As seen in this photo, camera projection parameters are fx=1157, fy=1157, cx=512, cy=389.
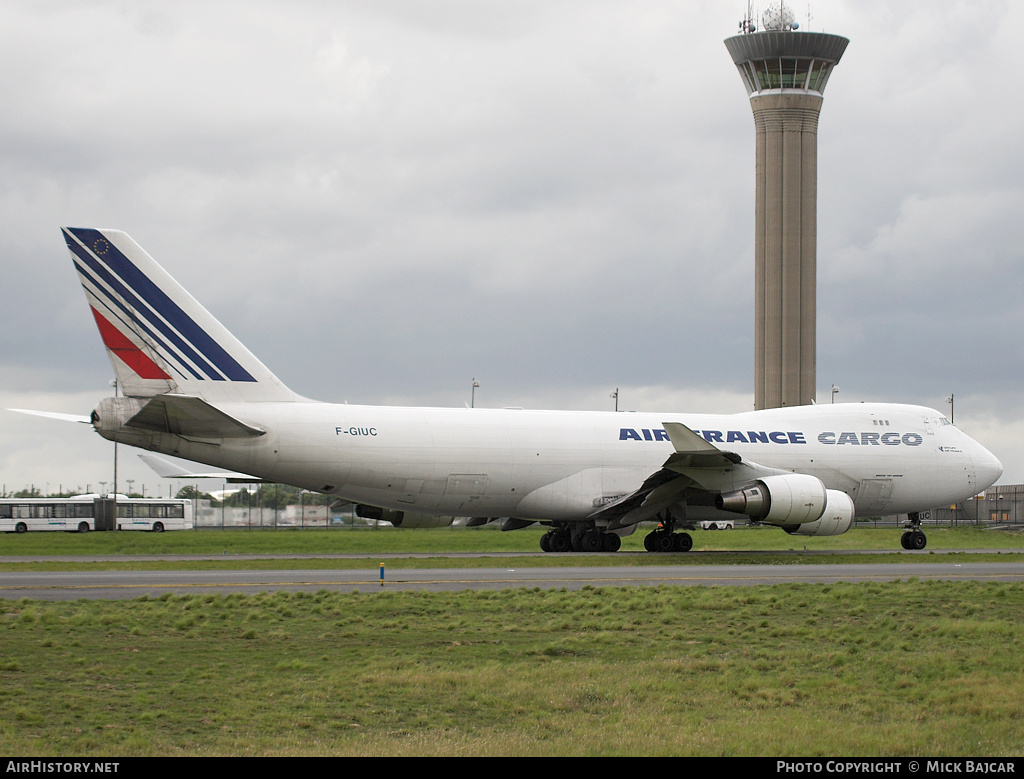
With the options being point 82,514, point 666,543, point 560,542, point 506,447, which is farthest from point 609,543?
point 82,514

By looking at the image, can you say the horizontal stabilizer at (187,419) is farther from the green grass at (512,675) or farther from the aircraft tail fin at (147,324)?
the green grass at (512,675)

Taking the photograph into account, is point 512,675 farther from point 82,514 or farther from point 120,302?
point 82,514

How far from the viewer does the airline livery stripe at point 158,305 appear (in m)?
27.7

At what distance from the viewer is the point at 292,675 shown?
11.7 m

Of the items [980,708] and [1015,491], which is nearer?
[980,708]

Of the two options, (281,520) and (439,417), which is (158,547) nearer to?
(439,417)

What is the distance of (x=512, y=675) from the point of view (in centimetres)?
1158

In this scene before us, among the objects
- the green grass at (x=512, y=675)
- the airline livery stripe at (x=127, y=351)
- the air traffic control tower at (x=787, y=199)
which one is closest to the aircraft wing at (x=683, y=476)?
the green grass at (x=512, y=675)

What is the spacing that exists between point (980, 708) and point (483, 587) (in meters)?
11.7

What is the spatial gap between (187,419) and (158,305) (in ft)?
9.63

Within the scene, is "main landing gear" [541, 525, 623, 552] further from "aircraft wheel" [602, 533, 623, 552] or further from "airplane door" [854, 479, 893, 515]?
"airplane door" [854, 479, 893, 515]

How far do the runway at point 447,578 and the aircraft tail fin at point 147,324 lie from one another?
19.0 feet

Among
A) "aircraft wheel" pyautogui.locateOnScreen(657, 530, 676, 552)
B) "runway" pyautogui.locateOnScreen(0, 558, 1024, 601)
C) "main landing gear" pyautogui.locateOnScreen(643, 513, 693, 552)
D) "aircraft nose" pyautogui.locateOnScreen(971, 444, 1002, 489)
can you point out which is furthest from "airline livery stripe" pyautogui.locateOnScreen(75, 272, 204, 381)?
"aircraft nose" pyautogui.locateOnScreen(971, 444, 1002, 489)
